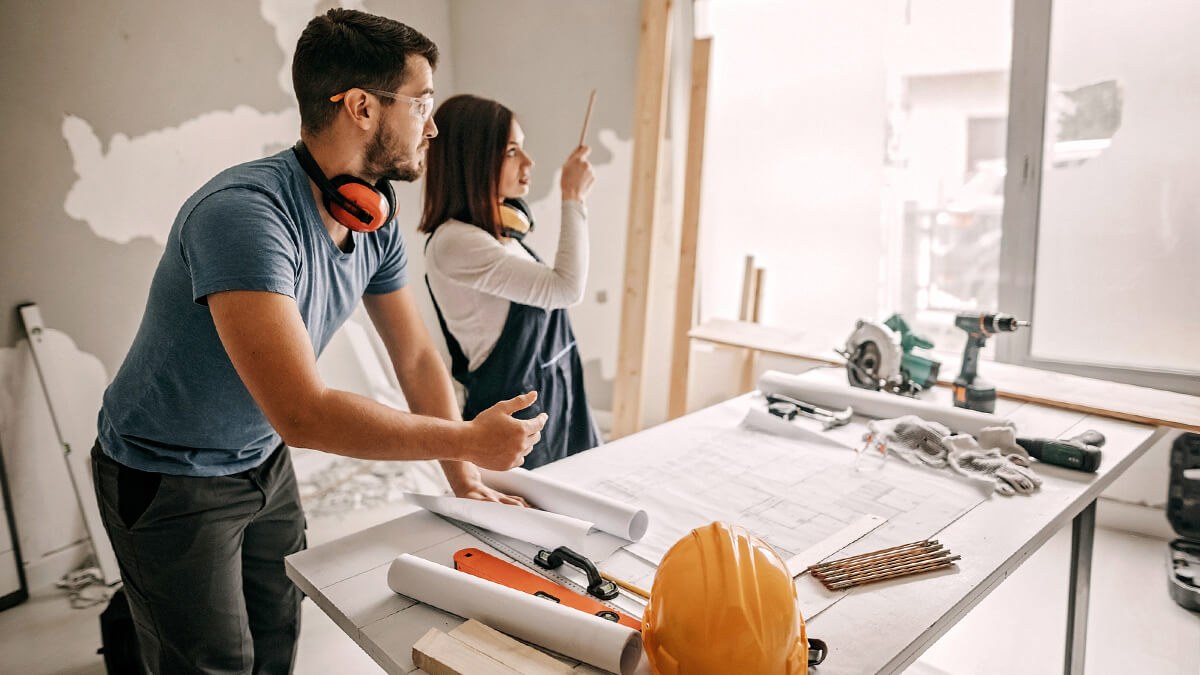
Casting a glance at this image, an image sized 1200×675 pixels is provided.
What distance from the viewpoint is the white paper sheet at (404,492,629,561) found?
122cm

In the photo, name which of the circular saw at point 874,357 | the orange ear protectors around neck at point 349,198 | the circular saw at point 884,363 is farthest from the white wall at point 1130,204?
the orange ear protectors around neck at point 349,198

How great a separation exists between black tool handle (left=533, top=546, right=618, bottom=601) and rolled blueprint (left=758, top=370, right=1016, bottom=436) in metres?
1.04

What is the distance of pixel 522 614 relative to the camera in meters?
0.98

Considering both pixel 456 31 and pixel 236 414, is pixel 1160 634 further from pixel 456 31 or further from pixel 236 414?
pixel 456 31

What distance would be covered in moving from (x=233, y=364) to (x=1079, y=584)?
71.3 inches

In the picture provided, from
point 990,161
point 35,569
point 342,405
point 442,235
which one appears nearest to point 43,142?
point 35,569

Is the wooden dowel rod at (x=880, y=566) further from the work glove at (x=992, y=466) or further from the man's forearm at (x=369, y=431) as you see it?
the man's forearm at (x=369, y=431)

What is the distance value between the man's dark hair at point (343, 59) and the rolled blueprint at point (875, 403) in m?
1.25

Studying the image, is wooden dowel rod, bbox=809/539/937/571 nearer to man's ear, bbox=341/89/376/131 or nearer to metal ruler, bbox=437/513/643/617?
metal ruler, bbox=437/513/643/617

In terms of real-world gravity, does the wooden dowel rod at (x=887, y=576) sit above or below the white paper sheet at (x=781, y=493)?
below

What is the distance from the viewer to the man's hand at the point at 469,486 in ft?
4.57

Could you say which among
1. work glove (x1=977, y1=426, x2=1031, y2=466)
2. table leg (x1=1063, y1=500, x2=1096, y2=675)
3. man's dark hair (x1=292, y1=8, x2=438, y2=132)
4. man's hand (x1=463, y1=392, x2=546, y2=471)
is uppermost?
man's dark hair (x1=292, y1=8, x2=438, y2=132)

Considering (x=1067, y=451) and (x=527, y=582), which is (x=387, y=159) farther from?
(x=1067, y=451)

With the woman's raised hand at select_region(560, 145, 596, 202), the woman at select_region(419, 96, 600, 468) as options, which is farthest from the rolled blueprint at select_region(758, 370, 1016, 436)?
the woman's raised hand at select_region(560, 145, 596, 202)
